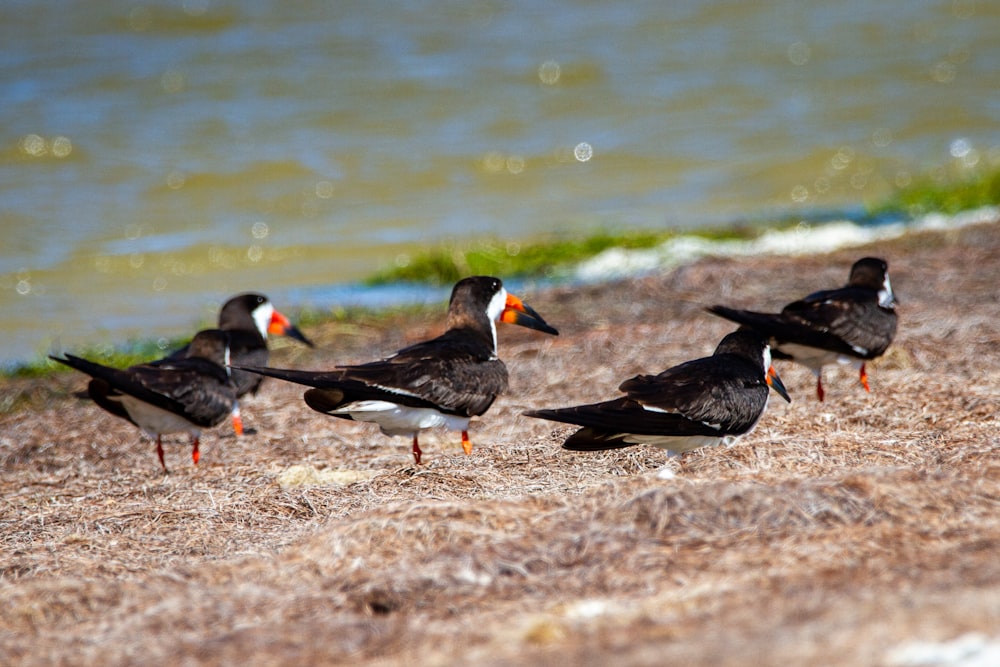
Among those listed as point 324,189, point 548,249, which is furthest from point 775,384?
point 324,189

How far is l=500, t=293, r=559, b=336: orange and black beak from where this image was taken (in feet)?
24.8

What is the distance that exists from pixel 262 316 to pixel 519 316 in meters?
2.29

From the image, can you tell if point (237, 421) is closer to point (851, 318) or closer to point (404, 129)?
point (851, 318)

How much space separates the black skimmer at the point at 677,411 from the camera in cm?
547

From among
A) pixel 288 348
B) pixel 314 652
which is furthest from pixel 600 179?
pixel 314 652

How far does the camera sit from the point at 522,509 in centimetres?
465

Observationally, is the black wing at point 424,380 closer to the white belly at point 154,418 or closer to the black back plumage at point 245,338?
the white belly at point 154,418

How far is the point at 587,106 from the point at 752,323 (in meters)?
16.0

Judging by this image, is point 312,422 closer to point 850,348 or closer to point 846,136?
point 850,348

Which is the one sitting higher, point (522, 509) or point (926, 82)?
point (926, 82)

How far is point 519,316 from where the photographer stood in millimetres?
7629

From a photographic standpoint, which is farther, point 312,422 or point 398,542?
point 312,422

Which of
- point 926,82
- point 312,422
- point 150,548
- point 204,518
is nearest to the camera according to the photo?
point 150,548

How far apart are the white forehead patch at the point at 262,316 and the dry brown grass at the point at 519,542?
1688mm
